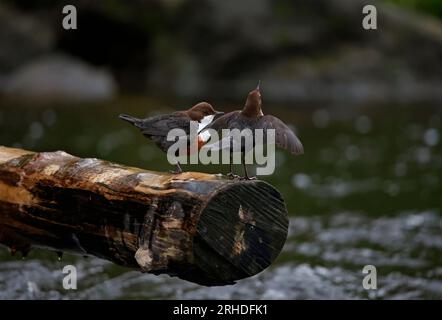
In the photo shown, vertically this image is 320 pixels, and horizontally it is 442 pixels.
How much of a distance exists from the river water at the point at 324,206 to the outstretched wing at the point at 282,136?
249 cm

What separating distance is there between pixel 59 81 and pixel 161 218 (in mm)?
14134

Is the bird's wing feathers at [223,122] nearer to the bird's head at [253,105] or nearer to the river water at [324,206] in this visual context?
the bird's head at [253,105]

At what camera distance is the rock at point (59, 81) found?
1647cm

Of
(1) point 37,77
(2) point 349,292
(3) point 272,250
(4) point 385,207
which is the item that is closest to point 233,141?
(3) point 272,250

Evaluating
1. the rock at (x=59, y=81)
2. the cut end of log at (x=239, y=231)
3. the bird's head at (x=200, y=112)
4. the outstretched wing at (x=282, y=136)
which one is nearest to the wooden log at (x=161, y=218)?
the cut end of log at (x=239, y=231)

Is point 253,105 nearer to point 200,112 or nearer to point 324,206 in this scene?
point 200,112

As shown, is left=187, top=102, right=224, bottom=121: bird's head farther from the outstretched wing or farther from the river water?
the river water

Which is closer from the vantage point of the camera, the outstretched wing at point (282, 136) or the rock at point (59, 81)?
the outstretched wing at point (282, 136)

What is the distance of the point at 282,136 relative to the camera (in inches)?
133

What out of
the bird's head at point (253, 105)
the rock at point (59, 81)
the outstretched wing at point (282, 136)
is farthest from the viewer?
the rock at point (59, 81)

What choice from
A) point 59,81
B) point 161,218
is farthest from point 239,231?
point 59,81

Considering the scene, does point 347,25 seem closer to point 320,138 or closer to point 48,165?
point 320,138

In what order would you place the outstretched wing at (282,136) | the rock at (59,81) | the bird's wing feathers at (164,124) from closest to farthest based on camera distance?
the outstretched wing at (282,136)
the bird's wing feathers at (164,124)
the rock at (59,81)

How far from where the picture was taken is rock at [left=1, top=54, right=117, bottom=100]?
16.5 m
